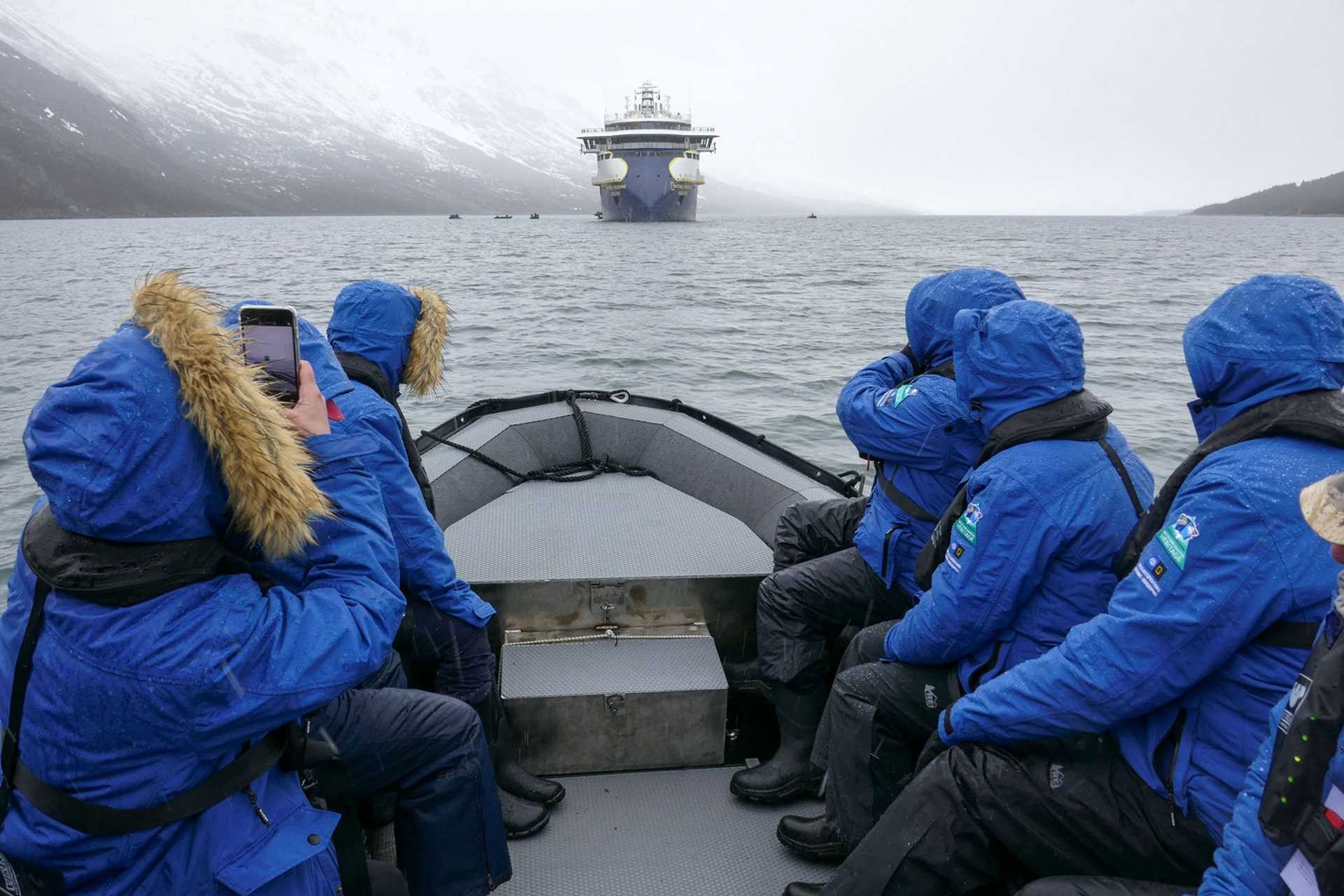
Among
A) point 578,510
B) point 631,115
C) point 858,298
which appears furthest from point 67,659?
point 631,115

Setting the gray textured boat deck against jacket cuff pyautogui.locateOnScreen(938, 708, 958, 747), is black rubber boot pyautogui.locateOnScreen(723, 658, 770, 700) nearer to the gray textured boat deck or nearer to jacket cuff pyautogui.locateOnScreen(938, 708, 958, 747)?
the gray textured boat deck

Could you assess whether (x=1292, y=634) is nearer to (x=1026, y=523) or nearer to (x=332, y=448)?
(x=1026, y=523)

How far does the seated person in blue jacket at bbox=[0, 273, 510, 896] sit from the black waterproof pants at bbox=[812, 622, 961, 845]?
148 centimetres

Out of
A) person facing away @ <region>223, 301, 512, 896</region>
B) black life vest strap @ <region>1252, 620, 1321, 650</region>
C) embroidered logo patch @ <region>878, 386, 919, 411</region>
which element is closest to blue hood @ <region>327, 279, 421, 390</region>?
person facing away @ <region>223, 301, 512, 896</region>

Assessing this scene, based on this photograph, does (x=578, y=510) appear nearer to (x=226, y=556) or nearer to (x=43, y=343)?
(x=226, y=556)

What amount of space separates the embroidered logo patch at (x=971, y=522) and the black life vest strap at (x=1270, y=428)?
39 centimetres

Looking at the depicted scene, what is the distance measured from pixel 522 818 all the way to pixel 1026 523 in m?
1.93

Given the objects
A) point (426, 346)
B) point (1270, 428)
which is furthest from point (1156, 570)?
point (426, 346)

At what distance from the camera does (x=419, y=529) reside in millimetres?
2633

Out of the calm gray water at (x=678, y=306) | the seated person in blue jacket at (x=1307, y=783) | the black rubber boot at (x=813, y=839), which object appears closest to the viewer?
the seated person in blue jacket at (x=1307, y=783)

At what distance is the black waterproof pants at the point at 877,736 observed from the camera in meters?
2.45

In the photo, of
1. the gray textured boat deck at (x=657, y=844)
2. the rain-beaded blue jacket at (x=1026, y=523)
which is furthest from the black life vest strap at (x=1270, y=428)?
the gray textured boat deck at (x=657, y=844)

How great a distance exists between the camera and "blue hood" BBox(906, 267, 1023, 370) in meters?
3.08

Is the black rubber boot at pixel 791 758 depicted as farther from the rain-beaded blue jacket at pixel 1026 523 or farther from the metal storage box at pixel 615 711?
the rain-beaded blue jacket at pixel 1026 523
